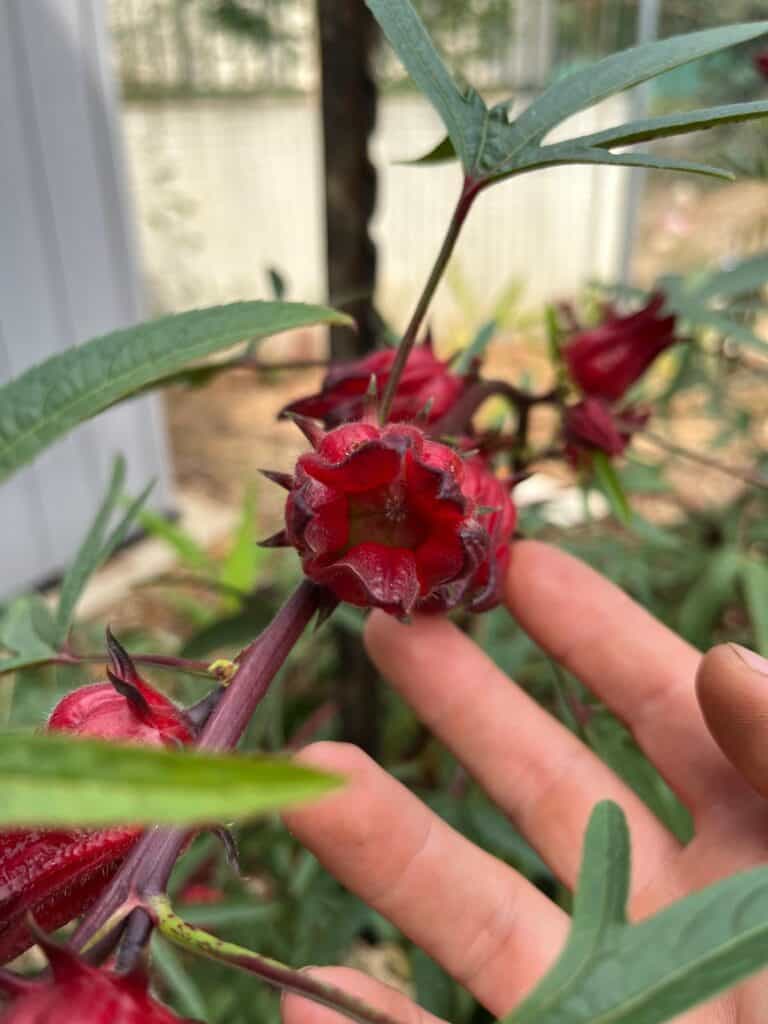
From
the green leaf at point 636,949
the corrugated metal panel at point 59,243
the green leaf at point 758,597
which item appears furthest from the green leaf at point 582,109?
the corrugated metal panel at point 59,243

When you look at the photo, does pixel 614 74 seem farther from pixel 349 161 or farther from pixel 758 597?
pixel 758 597

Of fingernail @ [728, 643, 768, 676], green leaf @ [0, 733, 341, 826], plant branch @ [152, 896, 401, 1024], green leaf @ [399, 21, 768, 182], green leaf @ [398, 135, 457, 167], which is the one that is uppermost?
green leaf @ [399, 21, 768, 182]

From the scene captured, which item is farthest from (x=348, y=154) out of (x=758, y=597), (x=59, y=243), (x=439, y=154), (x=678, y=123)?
(x=59, y=243)

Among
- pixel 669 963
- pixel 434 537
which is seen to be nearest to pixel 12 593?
pixel 434 537

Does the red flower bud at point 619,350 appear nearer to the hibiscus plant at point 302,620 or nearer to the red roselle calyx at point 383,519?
the hibiscus plant at point 302,620

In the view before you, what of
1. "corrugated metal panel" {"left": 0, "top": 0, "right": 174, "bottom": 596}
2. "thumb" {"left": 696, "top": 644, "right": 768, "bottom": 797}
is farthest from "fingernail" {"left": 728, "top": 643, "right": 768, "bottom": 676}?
"corrugated metal panel" {"left": 0, "top": 0, "right": 174, "bottom": 596}

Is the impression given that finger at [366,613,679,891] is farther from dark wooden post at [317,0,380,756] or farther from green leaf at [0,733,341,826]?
green leaf at [0,733,341,826]
